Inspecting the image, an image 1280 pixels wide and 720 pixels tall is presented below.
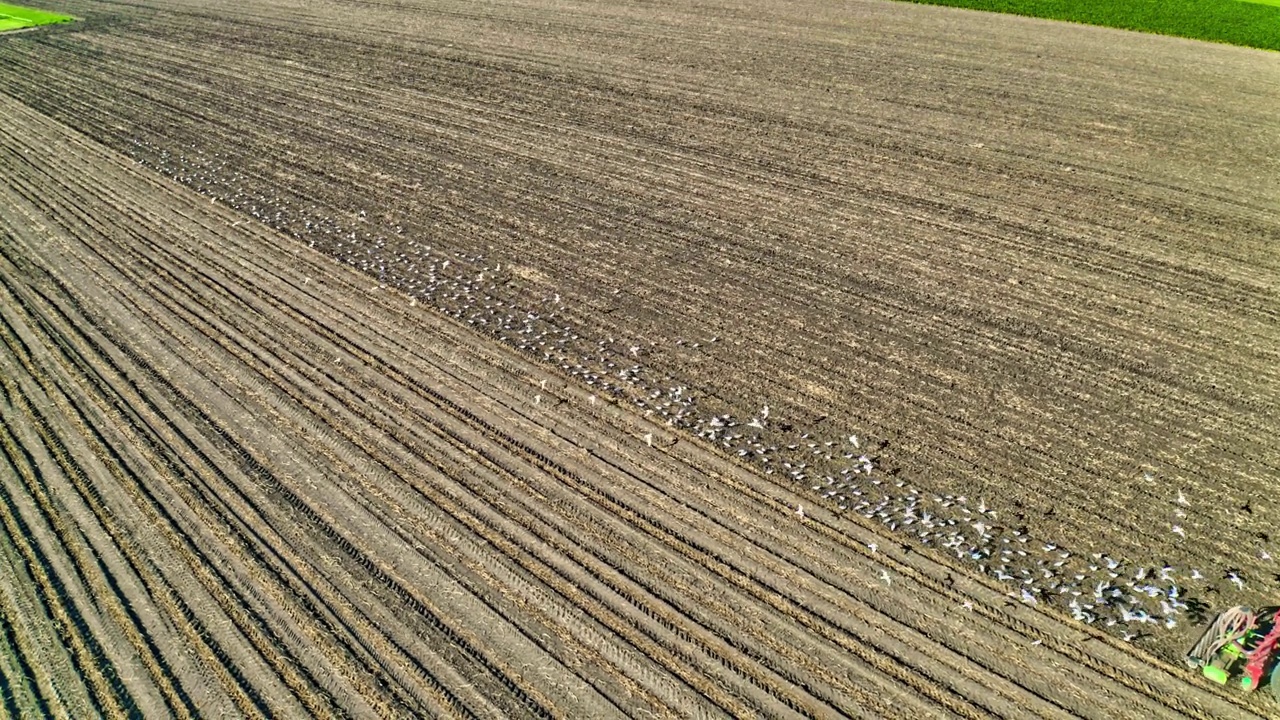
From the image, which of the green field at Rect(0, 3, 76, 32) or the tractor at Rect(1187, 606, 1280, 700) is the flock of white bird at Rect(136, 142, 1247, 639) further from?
the green field at Rect(0, 3, 76, 32)

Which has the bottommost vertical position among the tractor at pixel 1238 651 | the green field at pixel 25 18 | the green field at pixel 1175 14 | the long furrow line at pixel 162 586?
the long furrow line at pixel 162 586

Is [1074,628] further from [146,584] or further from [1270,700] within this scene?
[146,584]

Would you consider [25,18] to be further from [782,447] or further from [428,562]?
[782,447]

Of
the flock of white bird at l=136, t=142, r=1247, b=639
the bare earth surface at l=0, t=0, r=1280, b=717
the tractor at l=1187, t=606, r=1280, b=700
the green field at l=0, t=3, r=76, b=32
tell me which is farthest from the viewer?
the green field at l=0, t=3, r=76, b=32

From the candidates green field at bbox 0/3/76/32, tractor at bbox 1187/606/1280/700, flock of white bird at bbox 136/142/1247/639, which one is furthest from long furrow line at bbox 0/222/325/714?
green field at bbox 0/3/76/32

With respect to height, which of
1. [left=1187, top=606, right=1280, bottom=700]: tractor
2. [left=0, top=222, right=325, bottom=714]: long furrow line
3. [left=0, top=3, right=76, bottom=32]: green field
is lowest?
[left=0, top=222, right=325, bottom=714]: long furrow line

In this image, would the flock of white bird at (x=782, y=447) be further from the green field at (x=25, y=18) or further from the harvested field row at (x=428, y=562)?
the green field at (x=25, y=18)

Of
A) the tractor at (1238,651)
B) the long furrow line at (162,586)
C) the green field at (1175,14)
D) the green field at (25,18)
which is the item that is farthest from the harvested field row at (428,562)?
the green field at (25,18)
